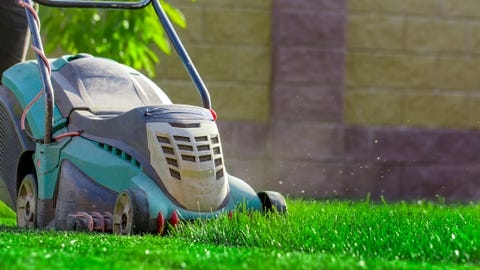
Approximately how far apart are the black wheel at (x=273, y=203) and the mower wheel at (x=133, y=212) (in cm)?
63

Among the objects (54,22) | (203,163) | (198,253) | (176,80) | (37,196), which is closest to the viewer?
(198,253)

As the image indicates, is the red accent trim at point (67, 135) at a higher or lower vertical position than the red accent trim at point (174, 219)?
higher

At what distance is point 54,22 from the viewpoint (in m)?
7.27

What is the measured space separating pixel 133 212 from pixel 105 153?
47 cm

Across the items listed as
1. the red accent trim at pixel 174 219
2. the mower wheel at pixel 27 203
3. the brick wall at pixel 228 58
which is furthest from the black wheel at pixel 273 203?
the brick wall at pixel 228 58

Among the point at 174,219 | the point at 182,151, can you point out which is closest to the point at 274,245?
the point at 174,219

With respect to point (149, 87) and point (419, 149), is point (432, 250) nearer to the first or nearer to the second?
point (149, 87)

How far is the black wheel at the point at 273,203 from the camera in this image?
16.1 feet

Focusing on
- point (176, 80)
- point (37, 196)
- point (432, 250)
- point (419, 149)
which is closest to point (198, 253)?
point (432, 250)

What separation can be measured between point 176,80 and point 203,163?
4.19 m

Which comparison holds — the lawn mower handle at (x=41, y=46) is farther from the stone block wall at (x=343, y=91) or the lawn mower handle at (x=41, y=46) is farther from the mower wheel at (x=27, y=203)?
the stone block wall at (x=343, y=91)

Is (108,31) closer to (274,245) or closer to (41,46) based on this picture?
(41,46)

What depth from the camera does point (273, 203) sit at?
16.1 feet

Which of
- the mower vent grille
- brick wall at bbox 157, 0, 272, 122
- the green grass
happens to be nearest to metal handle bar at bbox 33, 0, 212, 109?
A: the mower vent grille
